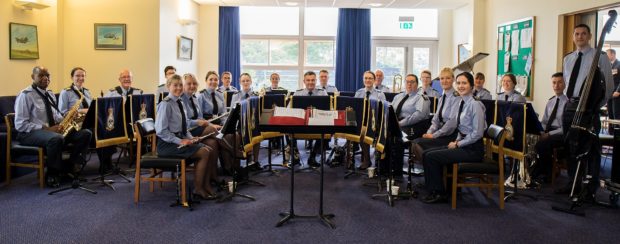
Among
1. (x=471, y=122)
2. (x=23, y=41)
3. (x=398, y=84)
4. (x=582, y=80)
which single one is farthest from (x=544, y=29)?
(x=23, y=41)

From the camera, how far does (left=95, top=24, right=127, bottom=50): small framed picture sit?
27.6ft

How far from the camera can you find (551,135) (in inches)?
227

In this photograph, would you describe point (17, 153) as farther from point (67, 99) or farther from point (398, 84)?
point (398, 84)

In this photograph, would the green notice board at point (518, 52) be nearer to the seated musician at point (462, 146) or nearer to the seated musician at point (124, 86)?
the seated musician at point (462, 146)

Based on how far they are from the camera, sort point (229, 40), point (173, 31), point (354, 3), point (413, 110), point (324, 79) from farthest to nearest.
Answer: point (229, 40) → point (354, 3) → point (173, 31) → point (324, 79) → point (413, 110)

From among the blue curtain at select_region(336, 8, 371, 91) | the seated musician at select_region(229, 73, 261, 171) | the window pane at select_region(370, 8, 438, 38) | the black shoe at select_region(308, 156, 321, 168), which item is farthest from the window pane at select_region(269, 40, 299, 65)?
the black shoe at select_region(308, 156, 321, 168)

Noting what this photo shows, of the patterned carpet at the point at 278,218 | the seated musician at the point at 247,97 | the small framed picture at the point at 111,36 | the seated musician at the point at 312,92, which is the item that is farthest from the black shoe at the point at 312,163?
the small framed picture at the point at 111,36

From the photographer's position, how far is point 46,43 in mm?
7965

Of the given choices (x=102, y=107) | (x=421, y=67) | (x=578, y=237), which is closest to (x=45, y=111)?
(x=102, y=107)

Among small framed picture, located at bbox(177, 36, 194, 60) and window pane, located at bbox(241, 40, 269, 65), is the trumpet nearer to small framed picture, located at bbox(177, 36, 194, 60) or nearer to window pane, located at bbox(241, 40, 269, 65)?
window pane, located at bbox(241, 40, 269, 65)

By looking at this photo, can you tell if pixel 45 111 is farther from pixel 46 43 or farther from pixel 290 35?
pixel 290 35

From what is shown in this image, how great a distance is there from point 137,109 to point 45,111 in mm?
982

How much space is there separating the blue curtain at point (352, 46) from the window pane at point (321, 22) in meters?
0.22

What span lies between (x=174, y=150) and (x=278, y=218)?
4.03 ft
